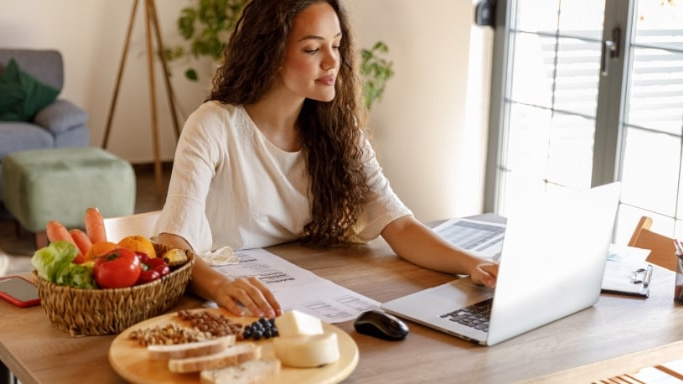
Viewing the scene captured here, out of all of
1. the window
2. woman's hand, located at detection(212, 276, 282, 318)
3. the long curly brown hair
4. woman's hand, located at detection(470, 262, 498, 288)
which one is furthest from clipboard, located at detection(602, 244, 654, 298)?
the window

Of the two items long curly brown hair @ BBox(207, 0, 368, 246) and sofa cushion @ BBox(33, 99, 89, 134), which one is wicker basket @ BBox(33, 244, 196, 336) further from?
sofa cushion @ BBox(33, 99, 89, 134)

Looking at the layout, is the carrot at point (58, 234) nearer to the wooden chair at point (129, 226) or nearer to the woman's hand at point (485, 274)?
the wooden chair at point (129, 226)

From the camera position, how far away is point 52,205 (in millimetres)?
4543

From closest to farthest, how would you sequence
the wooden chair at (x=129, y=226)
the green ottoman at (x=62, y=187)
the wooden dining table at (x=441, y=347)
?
the wooden dining table at (x=441, y=347) < the wooden chair at (x=129, y=226) < the green ottoman at (x=62, y=187)

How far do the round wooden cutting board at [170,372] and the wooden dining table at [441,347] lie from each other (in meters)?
0.03

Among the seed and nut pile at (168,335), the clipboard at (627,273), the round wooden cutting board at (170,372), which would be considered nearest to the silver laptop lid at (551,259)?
the clipboard at (627,273)

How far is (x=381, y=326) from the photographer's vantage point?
1661 millimetres

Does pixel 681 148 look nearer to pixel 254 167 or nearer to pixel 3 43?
pixel 254 167

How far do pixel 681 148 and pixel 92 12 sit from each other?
3785mm

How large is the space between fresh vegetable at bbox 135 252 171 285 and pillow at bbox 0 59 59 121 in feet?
13.2

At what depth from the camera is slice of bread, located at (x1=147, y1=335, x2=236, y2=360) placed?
1453 mm

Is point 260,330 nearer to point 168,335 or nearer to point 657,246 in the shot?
point 168,335

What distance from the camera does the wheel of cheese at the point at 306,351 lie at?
57.5 inches

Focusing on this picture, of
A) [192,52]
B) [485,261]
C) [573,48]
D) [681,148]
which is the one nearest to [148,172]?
[192,52]
